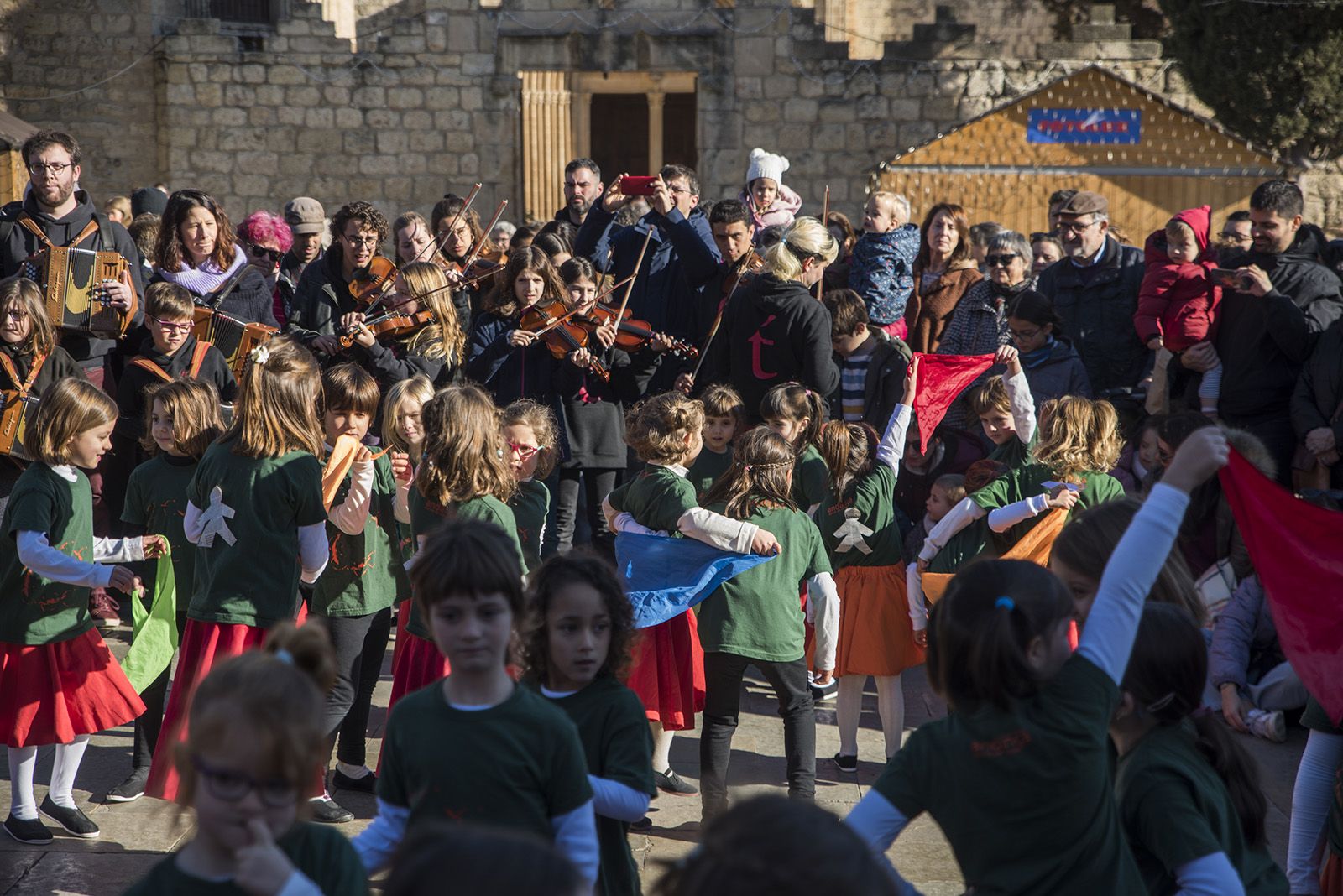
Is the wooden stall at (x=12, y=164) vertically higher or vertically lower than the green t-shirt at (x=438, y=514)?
higher

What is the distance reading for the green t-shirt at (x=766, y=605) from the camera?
4410mm

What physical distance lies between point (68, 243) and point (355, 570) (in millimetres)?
2833

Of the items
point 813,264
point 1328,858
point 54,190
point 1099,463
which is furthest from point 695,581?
point 54,190

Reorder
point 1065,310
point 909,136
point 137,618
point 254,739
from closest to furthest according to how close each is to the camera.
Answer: point 254,739, point 137,618, point 1065,310, point 909,136

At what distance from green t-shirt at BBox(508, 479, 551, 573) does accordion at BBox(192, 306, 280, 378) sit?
2.27 meters

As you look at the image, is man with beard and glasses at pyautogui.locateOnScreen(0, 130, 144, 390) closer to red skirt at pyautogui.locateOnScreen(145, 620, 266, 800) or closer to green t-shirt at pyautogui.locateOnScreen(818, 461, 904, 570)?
red skirt at pyautogui.locateOnScreen(145, 620, 266, 800)

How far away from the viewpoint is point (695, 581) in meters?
4.46

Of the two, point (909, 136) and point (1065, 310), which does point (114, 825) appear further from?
point (909, 136)

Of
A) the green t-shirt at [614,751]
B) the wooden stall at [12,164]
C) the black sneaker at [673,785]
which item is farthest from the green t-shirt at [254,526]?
the wooden stall at [12,164]

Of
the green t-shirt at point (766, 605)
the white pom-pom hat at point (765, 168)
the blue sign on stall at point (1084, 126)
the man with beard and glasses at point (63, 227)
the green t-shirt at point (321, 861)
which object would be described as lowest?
the green t-shirt at point (766, 605)

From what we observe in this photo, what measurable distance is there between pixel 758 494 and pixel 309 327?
2.95 m

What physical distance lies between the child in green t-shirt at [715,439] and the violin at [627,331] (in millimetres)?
1331

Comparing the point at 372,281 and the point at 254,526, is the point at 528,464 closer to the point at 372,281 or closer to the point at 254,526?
the point at 254,526

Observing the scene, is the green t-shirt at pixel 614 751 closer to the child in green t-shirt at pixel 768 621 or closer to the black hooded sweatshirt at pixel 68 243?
the child in green t-shirt at pixel 768 621
